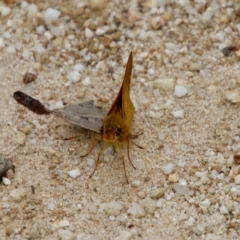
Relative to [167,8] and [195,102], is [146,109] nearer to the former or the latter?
[195,102]

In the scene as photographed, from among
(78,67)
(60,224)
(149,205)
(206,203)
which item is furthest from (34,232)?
(78,67)

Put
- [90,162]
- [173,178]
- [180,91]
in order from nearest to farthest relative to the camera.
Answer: [173,178] < [90,162] < [180,91]

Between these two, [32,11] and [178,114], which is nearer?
[178,114]

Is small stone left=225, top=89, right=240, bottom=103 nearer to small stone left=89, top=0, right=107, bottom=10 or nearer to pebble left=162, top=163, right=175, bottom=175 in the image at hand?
pebble left=162, top=163, right=175, bottom=175

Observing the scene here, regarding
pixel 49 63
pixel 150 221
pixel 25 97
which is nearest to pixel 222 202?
pixel 150 221

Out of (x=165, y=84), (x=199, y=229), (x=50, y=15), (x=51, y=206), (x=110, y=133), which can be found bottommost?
(x=199, y=229)

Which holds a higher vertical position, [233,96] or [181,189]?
[233,96]

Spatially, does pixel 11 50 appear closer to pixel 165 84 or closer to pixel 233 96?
pixel 165 84
